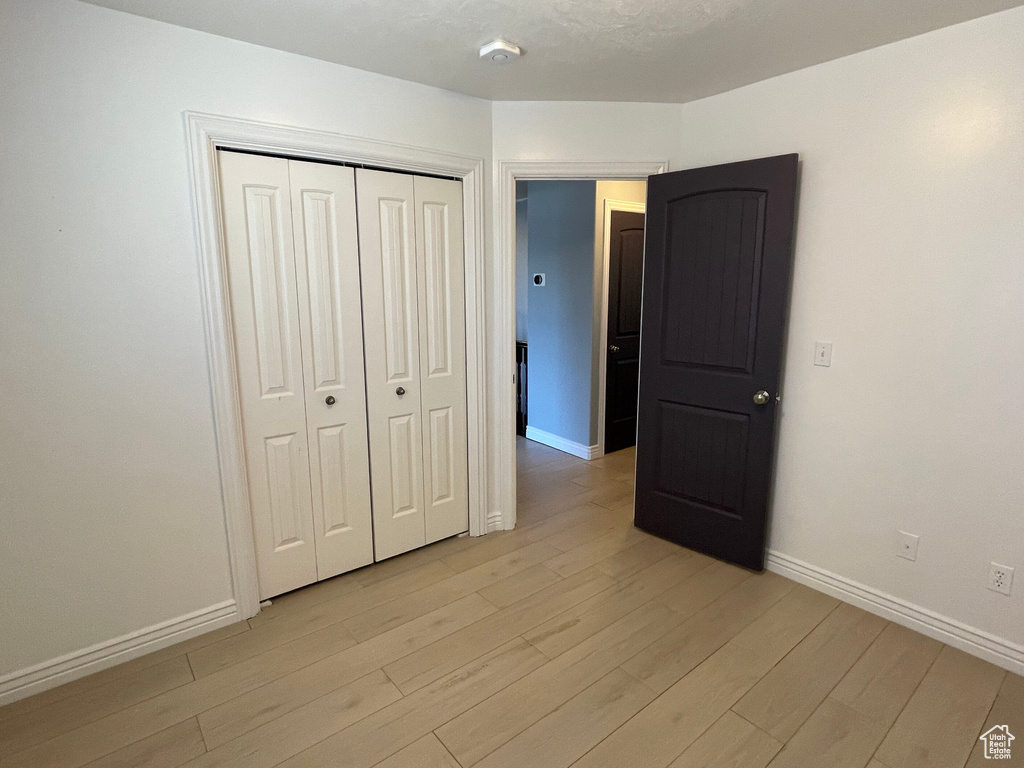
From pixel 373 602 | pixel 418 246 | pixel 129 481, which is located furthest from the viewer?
pixel 418 246

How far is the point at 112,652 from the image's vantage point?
6.53 feet

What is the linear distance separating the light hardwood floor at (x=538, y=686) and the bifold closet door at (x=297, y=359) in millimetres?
335

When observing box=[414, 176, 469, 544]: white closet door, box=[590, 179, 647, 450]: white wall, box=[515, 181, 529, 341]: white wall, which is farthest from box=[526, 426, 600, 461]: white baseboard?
box=[414, 176, 469, 544]: white closet door

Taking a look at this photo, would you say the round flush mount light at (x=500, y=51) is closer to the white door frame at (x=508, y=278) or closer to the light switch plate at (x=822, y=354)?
the white door frame at (x=508, y=278)

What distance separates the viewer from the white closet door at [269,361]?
211 centimetres

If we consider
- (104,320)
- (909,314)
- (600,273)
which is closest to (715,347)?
(909,314)

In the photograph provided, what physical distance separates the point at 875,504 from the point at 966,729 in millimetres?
845

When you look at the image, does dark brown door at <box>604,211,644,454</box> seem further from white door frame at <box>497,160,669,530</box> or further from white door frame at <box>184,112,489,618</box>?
white door frame at <box>184,112,489,618</box>

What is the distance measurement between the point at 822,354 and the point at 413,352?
1920 millimetres

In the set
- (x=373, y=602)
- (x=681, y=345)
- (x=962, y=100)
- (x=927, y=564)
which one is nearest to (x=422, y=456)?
(x=373, y=602)

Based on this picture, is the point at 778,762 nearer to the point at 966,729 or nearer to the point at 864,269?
the point at 966,729

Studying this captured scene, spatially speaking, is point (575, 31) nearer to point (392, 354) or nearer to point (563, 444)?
point (392, 354)

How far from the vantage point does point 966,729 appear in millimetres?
1691

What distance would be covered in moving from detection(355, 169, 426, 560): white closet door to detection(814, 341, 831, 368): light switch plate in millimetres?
1885
